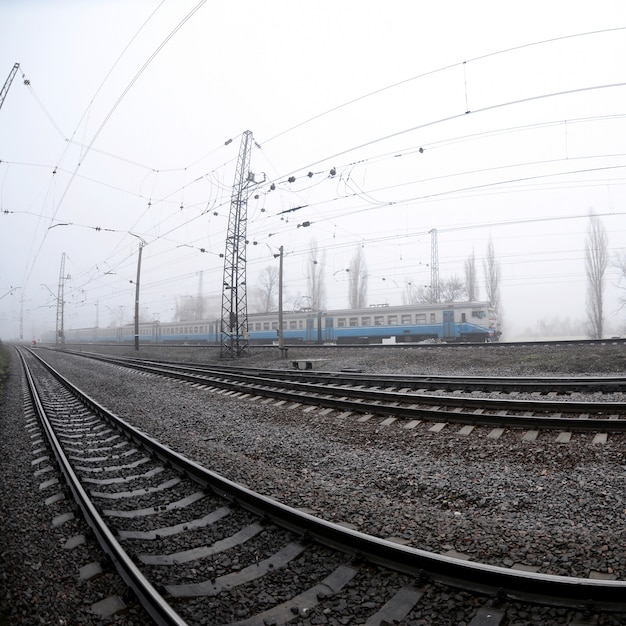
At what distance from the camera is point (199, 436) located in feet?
22.1

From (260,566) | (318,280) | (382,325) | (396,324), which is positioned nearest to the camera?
(260,566)

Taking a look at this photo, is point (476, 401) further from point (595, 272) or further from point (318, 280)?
point (318, 280)

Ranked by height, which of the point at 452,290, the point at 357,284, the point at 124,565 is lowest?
the point at 124,565

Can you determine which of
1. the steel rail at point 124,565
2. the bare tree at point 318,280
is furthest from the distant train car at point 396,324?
the steel rail at point 124,565

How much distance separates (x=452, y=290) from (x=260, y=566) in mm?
52121

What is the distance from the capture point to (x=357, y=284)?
4872 centimetres

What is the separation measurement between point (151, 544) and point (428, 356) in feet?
46.9

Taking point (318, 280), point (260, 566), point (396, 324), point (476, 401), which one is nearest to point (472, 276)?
point (318, 280)

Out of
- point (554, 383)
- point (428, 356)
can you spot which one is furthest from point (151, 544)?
point (428, 356)

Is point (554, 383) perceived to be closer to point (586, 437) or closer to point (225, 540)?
point (586, 437)

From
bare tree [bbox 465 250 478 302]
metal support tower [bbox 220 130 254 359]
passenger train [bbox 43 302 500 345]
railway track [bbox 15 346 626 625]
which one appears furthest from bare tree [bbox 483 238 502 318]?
railway track [bbox 15 346 626 625]

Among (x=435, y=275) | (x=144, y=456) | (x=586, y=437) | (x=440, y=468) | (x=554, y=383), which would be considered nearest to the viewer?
(x=440, y=468)

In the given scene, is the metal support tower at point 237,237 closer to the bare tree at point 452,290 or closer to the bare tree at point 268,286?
the bare tree at point 452,290

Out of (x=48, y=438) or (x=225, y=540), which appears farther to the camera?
(x=48, y=438)
